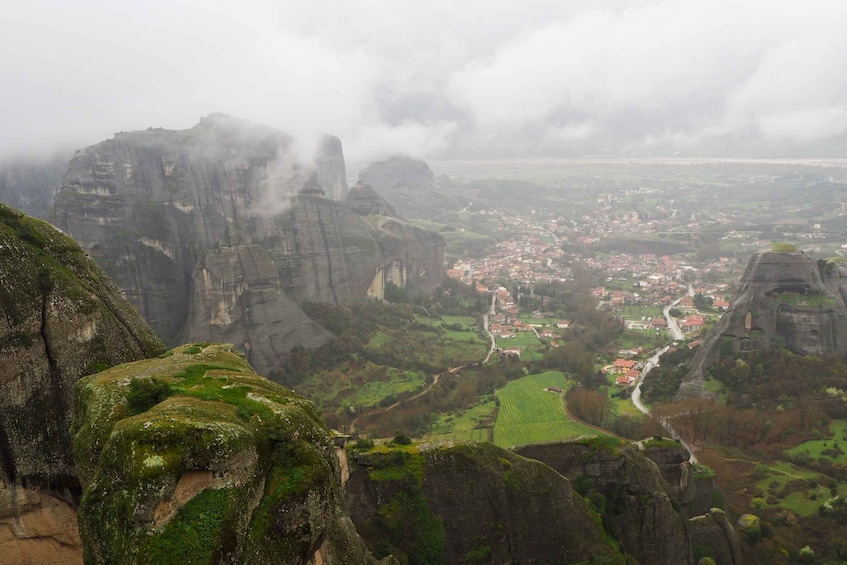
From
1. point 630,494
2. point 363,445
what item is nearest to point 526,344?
point 630,494

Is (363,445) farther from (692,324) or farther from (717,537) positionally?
(692,324)

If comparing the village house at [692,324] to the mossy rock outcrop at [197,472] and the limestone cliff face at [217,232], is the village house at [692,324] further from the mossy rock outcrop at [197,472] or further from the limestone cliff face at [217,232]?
the mossy rock outcrop at [197,472]

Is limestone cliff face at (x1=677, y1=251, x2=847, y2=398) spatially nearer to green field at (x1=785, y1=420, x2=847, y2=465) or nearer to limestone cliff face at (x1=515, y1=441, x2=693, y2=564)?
green field at (x1=785, y1=420, x2=847, y2=465)

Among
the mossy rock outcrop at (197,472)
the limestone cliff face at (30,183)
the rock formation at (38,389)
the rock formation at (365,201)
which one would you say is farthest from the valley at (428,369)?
the limestone cliff face at (30,183)

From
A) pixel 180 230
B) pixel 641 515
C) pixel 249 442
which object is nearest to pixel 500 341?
pixel 180 230

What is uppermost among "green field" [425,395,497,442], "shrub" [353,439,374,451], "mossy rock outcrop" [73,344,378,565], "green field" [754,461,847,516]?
"mossy rock outcrop" [73,344,378,565]

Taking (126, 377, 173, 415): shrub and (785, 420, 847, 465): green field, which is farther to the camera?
(785, 420, 847, 465): green field

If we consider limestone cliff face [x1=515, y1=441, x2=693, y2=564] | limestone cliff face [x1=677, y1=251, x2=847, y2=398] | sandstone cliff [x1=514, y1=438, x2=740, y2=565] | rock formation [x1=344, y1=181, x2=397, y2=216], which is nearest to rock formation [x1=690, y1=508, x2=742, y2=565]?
sandstone cliff [x1=514, y1=438, x2=740, y2=565]
